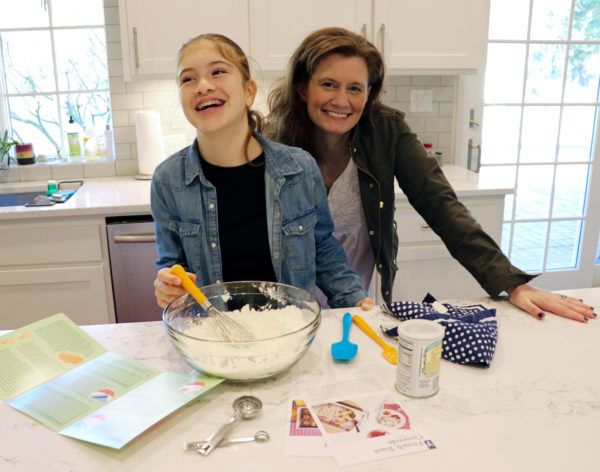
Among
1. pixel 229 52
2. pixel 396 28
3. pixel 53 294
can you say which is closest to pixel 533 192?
pixel 396 28

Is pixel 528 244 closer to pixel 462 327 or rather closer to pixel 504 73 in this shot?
pixel 504 73

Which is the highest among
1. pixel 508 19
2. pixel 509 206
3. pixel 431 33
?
pixel 508 19

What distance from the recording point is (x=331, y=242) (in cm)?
143

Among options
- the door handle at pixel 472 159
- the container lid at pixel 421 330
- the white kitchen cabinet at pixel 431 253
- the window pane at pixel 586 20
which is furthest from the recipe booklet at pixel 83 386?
the window pane at pixel 586 20

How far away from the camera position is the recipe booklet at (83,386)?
76 centimetres

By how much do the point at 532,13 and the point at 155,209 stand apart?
2.60 meters

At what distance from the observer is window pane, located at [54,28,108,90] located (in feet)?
9.08

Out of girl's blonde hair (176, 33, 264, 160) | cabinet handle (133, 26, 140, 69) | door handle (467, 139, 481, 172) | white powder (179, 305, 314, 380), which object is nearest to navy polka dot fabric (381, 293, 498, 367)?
white powder (179, 305, 314, 380)

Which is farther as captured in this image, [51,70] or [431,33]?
[51,70]

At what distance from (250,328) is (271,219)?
1.38 ft

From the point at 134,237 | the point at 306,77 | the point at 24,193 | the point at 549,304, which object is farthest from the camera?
the point at 24,193

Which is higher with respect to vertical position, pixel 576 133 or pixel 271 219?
pixel 576 133

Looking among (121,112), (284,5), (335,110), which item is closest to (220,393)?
(335,110)

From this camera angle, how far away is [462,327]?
3.18ft
